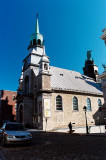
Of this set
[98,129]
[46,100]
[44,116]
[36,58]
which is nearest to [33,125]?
[44,116]

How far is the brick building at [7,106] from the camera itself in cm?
3759

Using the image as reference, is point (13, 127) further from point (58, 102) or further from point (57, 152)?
point (58, 102)

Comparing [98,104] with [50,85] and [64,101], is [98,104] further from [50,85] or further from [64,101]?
[50,85]

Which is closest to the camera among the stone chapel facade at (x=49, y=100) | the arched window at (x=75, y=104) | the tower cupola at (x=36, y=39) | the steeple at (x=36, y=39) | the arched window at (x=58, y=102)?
the stone chapel facade at (x=49, y=100)

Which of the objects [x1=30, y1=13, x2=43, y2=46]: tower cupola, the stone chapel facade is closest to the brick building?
the stone chapel facade

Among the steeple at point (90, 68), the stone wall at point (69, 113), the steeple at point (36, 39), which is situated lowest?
the stone wall at point (69, 113)

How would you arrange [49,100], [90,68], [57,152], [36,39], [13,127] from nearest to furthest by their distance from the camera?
[57,152] < [13,127] < [49,100] < [36,39] < [90,68]

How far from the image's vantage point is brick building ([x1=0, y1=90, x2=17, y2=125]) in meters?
37.6

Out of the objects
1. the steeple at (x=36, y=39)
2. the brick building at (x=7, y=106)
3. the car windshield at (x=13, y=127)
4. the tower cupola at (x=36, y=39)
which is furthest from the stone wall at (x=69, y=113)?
the brick building at (x=7, y=106)

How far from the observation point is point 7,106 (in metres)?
39.3

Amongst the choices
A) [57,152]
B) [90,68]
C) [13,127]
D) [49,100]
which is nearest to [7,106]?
[49,100]

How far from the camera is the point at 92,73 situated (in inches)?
1613

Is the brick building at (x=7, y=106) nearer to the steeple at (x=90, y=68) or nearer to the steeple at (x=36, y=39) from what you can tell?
the steeple at (x=36, y=39)

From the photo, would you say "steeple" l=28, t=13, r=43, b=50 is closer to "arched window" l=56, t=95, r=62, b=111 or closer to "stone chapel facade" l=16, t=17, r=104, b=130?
"stone chapel facade" l=16, t=17, r=104, b=130
